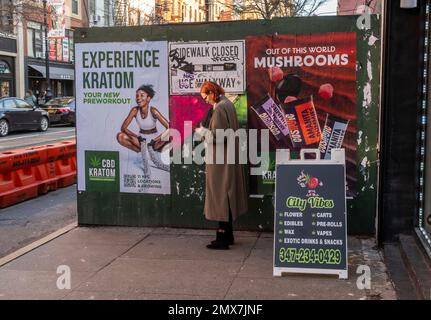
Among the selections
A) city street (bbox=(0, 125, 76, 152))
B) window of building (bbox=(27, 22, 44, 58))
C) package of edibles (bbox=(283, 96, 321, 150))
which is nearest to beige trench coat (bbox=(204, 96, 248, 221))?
package of edibles (bbox=(283, 96, 321, 150))

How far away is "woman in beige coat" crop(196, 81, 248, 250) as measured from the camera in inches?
245

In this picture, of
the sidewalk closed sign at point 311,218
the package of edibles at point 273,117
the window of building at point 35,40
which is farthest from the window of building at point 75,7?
the sidewalk closed sign at point 311,218

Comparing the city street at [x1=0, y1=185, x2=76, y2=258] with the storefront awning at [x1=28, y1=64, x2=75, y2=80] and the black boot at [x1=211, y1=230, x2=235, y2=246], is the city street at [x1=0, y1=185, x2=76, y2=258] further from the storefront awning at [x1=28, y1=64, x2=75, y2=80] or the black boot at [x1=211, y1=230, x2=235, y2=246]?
the storefront awning at [x1=28, y1=64, x2=75, y2=80]

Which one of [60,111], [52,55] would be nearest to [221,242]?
[60,111]

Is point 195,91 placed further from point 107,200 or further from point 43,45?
point 43,45

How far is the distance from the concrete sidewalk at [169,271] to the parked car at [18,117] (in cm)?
1685

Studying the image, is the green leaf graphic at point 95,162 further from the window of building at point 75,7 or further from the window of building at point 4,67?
the window of building at point 75,7

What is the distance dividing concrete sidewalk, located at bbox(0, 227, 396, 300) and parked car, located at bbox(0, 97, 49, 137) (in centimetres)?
1685

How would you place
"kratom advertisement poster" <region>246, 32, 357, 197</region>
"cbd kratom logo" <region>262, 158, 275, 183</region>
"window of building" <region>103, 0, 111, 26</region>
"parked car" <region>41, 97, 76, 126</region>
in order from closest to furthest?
1. "kratom advertisement poster" <region>246, 32, 357, 197</region>
2. "cbd kratom logo" <region>262, 158, 275, 183</region>
3. "parked car" <region>41, 97, 76, 126</region>
4. "window of building" <region>103, 0, 111, 26</region>

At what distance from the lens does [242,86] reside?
22.5 ft

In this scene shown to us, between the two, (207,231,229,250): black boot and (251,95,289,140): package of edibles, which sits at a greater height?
(251,95,289,140): package of edibles

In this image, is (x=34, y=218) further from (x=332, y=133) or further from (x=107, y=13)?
(x=107, y=13)

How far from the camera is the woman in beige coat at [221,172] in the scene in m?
6.21

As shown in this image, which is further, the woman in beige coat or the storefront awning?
the storefront awning
